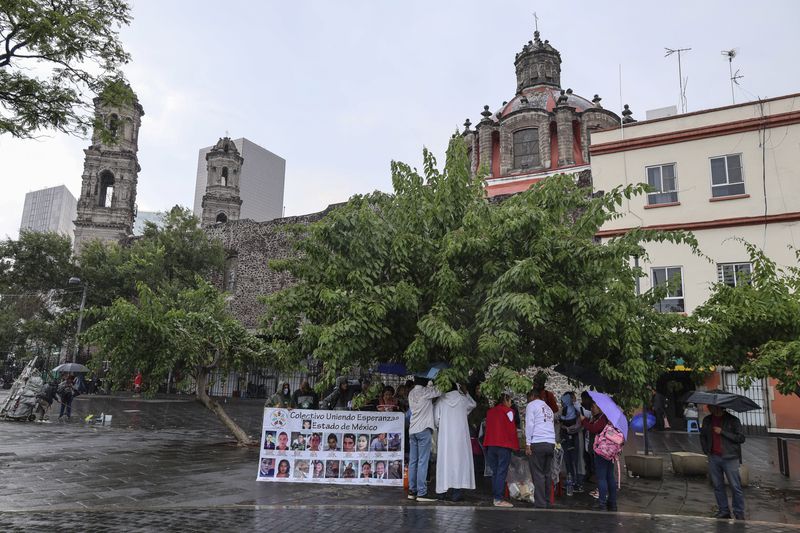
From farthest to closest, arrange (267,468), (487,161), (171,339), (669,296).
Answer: (487,161) < (669,296) < (171,339) < (267,468)

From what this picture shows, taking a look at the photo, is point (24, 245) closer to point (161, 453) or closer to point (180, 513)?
point (161, 453)

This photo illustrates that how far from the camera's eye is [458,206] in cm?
934

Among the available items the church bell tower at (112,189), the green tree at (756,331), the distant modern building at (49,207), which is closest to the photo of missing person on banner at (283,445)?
the green tree at (756,331)

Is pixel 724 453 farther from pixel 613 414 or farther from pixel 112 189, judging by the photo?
pixel 112 189

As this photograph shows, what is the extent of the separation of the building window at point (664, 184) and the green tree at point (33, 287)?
28.7 metres

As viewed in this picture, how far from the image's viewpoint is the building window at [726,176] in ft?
57.5

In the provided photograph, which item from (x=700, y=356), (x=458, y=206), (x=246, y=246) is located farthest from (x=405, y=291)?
(x=246, y=246)

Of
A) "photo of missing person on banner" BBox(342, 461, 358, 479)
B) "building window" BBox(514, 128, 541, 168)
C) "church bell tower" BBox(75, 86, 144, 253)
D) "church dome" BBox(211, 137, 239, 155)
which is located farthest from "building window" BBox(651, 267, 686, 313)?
"church dome" BBox(211, 137, 239, 155)

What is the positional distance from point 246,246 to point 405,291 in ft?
93.2

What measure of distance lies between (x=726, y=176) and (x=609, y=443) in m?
14.1

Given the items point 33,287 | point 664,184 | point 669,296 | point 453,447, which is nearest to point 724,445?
point 453,447

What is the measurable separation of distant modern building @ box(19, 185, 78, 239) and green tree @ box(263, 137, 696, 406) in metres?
167

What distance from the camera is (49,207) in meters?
157

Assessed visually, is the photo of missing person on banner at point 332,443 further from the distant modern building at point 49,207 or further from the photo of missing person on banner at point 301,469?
the distant modern building at point 49,207
